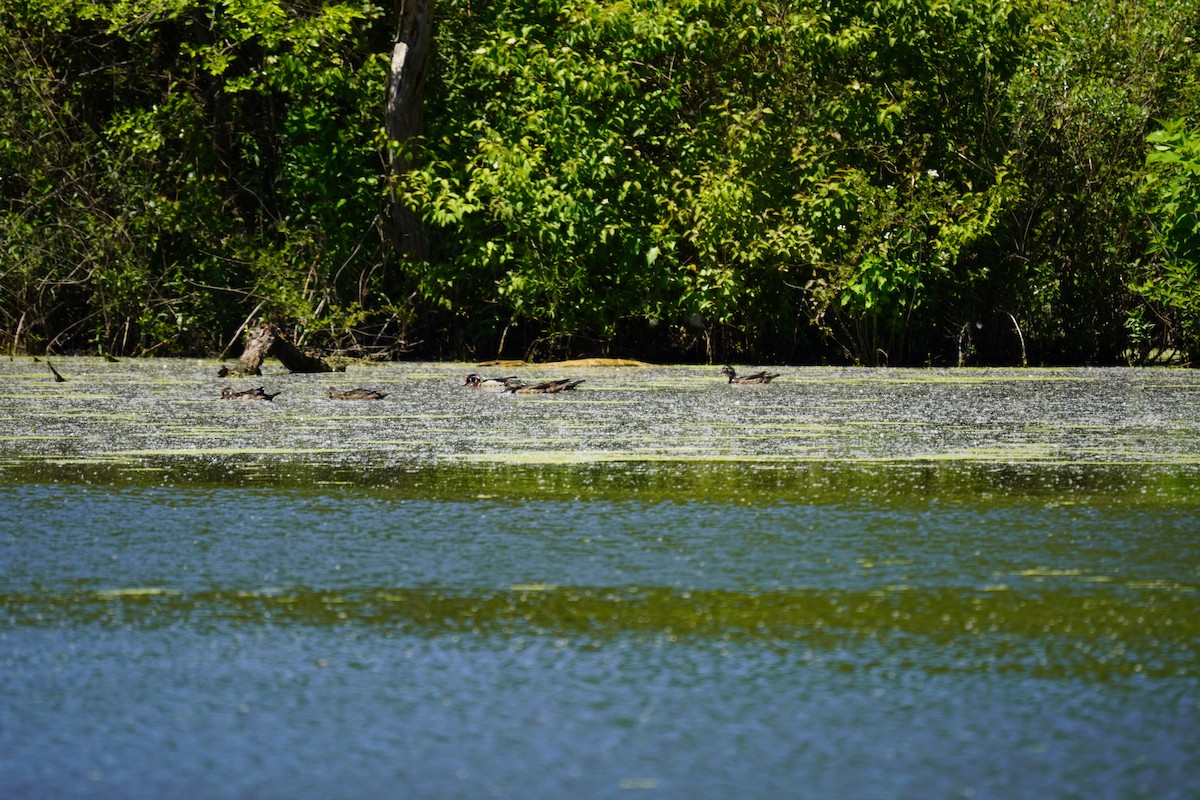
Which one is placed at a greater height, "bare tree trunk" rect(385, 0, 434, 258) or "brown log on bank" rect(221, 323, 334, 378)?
"bare tree trunk" rect(385, 0, 434, 258)

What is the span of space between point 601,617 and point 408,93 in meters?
11.7

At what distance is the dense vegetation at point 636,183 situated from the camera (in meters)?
14.1

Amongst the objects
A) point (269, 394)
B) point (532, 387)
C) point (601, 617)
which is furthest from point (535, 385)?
point (601, 617)

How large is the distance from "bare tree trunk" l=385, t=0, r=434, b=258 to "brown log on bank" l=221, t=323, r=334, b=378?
179 cm

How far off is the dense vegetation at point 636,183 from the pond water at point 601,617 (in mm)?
6898

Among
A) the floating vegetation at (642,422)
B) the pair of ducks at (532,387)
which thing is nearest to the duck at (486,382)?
the pair of ducks at (532,387)

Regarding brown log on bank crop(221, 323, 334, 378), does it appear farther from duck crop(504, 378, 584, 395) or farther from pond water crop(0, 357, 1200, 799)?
pond water crop(0, 357, 1200, 799)

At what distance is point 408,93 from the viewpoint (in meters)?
14.8

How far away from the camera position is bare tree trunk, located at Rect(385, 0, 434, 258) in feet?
48.4

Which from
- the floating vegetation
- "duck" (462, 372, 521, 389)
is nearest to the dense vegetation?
the floating vegetation

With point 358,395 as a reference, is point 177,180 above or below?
above

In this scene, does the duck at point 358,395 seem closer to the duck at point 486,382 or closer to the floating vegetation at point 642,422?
the floating vegetation at point 642,422

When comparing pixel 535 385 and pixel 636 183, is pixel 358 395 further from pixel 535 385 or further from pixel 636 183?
pixel 636 183

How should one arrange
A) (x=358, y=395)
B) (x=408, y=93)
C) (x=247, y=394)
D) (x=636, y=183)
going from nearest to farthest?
1. (x=247, y=394)
2. (x=358, y=395)
3. (x=636, y=183)
4. (x=408, y=93)
